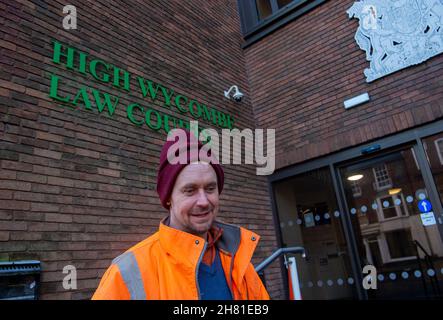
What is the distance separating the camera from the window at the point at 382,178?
500 centimetres

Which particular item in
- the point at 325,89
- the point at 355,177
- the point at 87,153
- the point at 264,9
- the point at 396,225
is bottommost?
the point at 396,225

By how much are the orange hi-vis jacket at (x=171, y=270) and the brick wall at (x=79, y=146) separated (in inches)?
82.5

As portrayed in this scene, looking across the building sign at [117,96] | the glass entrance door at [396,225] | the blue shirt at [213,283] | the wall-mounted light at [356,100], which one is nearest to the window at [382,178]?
the glass entrance door at [396,225]

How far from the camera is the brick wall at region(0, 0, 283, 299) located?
3.12 m

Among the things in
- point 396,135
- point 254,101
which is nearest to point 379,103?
point 396,135

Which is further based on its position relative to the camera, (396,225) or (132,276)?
(396,225)

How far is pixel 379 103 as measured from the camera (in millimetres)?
5184

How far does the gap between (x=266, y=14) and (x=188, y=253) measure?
21.4ft

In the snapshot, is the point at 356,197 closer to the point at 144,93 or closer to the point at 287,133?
the point at 287,133

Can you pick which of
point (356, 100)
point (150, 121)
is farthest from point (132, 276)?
point (356, 100)

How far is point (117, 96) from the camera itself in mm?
4227
